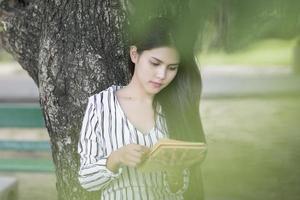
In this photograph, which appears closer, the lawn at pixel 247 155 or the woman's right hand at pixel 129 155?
the woman's right hand at pixel 129 155

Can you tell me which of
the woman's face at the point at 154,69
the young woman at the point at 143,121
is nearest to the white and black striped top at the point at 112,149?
the young woman at the point at 143,121

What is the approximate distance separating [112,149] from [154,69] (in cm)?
24

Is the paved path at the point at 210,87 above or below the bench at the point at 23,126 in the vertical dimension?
below

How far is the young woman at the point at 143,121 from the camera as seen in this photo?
145 centimetres

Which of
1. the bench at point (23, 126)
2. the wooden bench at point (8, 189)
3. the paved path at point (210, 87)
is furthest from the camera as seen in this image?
the paved path at point (210, 87)

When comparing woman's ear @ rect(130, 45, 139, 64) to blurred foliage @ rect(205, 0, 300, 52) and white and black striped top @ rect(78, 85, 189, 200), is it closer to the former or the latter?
white and black striped top @ rect(78, 85, 189, 200)

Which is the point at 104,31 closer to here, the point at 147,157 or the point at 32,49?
the point at 32,49

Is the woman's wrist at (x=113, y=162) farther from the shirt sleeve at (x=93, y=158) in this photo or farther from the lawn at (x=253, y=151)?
the lawn at (x=253, y=151)

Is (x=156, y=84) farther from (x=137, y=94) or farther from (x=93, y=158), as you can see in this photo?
(x=93, y=158)

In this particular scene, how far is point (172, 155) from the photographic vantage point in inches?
52.9

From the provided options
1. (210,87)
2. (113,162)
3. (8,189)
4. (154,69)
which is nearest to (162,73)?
(154,69)

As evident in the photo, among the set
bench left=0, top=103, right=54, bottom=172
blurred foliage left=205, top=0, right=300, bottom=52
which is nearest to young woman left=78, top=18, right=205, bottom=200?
blurred foliage left=205, top=0, right=300, bottom=52

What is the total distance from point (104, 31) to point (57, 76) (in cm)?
23

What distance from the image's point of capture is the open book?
1316 mm
